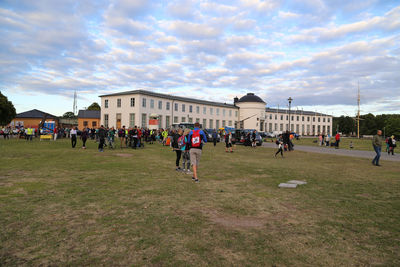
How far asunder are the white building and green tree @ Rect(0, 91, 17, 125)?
18654 millimetres

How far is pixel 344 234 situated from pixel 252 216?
1632mm

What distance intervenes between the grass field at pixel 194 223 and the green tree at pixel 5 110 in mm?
54184

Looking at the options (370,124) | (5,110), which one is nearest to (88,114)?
(5,110)

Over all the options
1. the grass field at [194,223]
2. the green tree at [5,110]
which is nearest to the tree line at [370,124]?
the green tree at [5,110]

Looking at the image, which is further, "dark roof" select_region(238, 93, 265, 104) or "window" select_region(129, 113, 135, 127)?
"dark roof" select_region(238, 93, 265, 104)

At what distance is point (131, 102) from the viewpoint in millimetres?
58750

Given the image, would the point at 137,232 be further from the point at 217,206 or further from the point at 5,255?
the point at 217,206

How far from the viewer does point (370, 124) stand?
119 meters

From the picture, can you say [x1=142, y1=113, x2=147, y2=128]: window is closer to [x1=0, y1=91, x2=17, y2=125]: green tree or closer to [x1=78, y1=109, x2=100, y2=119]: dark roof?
[x1=78, y1=109, x2=100, y2=119]: dark roof

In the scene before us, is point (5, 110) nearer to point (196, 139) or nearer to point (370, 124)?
point (196, 139)

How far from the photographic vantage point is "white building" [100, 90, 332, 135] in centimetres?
5897

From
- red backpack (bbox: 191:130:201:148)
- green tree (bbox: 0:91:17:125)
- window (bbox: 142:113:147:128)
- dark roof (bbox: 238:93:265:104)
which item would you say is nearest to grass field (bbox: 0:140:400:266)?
red backpack (bbox: 191:130:201:148)

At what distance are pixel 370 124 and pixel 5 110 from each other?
459 ft

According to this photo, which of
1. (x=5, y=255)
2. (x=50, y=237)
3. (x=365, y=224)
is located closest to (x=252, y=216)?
(x=365, y=224)
